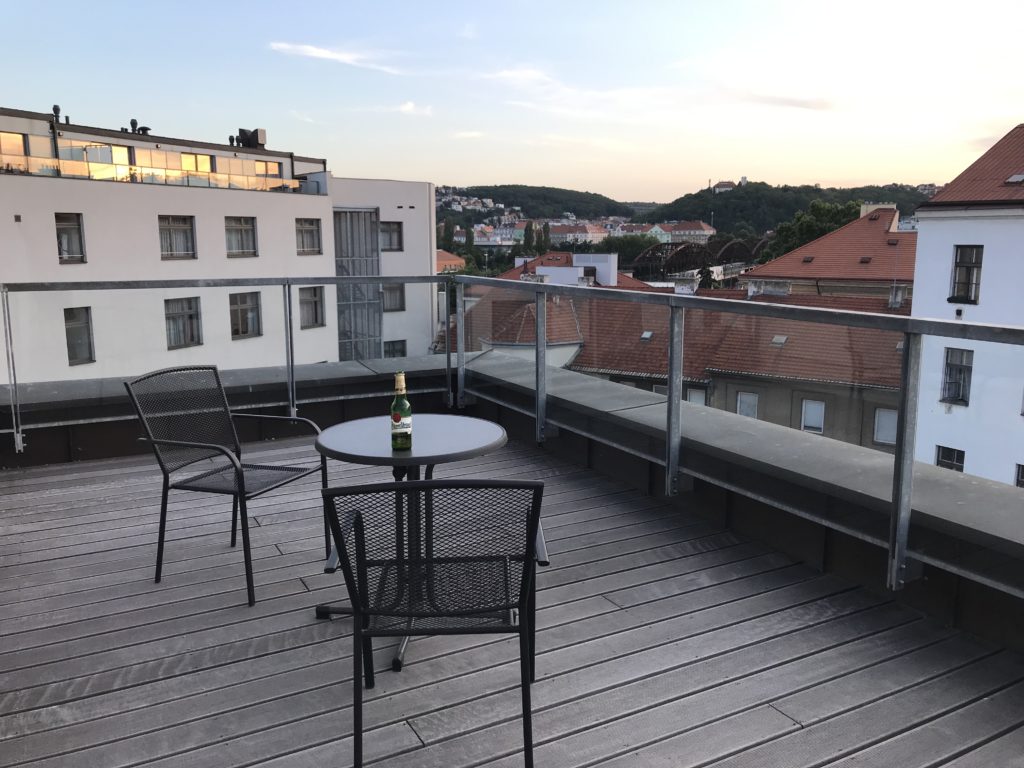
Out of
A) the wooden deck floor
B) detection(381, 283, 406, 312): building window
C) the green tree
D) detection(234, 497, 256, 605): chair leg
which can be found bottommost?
the wooden deck floor

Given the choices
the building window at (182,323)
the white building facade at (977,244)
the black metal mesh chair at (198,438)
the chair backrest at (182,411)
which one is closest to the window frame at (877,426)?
the black metal mesh chair at (198,438)

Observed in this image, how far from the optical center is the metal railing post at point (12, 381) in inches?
188

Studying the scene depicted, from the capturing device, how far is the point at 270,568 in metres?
3.36

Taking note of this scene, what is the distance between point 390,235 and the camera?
42.9 metres

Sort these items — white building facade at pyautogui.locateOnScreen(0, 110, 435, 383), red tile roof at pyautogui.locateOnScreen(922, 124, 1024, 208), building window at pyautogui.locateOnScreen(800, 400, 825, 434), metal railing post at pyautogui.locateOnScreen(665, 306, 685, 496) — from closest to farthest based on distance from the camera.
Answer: building window at pyautogui.locateOnScreen(800, 400, 825, 434) → metal railing post at pyautogui.locateOnScreen(665, 306, 685, 496) → white building facade at pyautogui.locateOnScreen(0, 110, 435, 383) → red tile roof at pyautogui.locateOnScreen(922, 124, 1024, 208)

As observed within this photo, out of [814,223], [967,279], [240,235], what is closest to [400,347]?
[967,279]

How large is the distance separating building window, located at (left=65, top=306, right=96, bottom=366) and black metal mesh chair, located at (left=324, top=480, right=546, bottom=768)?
3.87 metres

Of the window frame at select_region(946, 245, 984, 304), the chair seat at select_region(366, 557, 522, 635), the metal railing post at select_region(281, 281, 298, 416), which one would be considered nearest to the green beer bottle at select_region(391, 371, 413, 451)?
the chair seat at select_region(366, 557, 522, 635)

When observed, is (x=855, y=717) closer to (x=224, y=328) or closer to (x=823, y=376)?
(x=823, y=376)

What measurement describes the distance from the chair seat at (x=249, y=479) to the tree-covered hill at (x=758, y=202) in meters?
51.3

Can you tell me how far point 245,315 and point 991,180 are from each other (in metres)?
31.8

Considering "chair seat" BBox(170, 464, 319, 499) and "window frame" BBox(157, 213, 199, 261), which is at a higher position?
"window frame" BBox(157, 213, 199, 261)

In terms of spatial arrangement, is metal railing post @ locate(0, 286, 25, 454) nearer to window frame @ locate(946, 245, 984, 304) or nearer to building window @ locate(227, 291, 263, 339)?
building window @ locate(227, 291, 263, 339)

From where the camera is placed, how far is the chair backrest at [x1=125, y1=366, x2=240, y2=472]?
10.7 ft
